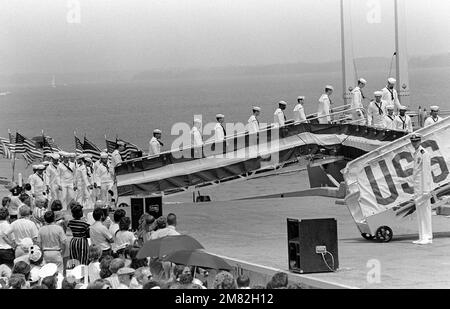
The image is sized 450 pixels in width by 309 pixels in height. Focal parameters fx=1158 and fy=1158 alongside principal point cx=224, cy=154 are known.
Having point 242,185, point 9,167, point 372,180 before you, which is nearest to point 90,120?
point 9,167

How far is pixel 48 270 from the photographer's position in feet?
50.3

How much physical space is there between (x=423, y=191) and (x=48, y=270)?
6.87 m

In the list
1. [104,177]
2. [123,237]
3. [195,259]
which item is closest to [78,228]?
[123,237]

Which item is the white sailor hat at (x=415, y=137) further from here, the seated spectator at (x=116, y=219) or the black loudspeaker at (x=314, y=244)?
the seated spectator at (x=116, y=219)

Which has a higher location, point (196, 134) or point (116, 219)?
point (196, 134)

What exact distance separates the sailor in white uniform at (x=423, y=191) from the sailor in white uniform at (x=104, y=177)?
12465 mm

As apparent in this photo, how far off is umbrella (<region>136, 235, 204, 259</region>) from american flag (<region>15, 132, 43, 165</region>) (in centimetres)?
2720

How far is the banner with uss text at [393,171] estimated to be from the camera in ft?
64.7

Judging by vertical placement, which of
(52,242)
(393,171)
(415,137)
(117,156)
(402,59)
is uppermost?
(402,59)

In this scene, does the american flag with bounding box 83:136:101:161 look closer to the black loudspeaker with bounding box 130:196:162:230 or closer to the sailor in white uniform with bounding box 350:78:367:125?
the sailor in white uniform with bounding box 350:78:367:125

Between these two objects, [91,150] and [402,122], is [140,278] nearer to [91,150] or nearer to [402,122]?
[402,122]

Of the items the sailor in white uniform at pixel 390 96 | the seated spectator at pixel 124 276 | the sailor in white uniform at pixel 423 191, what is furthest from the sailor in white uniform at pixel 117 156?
the seated spectator at pixel 124 276

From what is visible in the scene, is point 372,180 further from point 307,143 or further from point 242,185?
point 242,185
